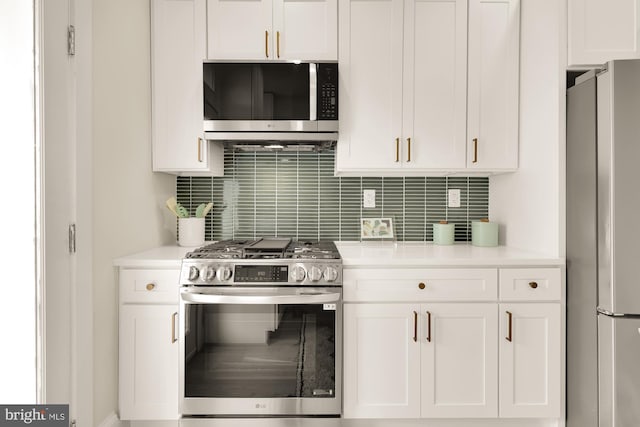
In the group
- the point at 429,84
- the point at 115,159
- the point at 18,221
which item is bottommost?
the point at 18,221

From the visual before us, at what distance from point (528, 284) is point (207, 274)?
1654 millimetres

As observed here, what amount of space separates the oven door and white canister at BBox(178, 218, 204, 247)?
58 centimetres

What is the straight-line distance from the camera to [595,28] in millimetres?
2014

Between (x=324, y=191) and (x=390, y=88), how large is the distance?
0.82m

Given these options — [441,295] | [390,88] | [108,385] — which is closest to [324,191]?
[390,88]

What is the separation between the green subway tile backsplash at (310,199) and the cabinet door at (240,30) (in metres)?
0.68

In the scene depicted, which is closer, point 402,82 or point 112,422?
point 112,422

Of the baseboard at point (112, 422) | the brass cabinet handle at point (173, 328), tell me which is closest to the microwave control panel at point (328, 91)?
the brass cabinet handle at point (173, 328)

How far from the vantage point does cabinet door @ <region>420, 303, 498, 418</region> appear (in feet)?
6.77

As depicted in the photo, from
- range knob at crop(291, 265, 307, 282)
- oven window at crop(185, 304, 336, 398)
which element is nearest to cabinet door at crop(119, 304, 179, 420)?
oven window at crop(185, 304, 336, 398)

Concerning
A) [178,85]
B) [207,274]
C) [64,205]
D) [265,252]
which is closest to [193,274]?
[207,274]

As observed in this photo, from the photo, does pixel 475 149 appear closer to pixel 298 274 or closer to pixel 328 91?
pixel 328 91

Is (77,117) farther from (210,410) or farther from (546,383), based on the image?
(546,383)

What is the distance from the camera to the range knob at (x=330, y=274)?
203 centimetres
